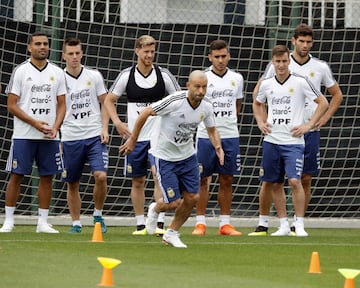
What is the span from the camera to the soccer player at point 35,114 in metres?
14.4

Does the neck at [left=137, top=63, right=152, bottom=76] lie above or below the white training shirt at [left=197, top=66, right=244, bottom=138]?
above

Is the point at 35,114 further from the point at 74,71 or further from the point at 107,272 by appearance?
the point at 107,272

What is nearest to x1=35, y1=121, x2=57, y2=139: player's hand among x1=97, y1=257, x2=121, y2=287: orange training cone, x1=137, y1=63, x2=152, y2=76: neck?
x1=137, y1=63, x2=152, y2=76: neck

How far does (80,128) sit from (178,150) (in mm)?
2204

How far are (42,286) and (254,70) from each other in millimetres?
8505

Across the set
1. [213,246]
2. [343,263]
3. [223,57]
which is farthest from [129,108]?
[343,263]

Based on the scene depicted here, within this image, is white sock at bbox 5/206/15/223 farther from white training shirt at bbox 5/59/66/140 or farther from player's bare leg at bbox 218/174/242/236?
player's bare leg at bbox 218/174/242/236

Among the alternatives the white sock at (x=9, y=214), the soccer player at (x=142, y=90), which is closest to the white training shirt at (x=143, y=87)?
the soccer player at (x=142, y=90)

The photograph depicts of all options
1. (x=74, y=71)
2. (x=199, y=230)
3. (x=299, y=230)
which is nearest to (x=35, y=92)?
(x=74, y=71)

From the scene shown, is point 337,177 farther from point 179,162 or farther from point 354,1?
point 179,162

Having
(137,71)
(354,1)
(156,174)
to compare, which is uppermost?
(354,1)

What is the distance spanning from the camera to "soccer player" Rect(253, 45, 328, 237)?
47.8ft

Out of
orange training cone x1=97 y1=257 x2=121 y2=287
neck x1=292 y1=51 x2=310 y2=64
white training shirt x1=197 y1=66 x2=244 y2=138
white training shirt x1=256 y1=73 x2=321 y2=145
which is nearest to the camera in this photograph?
orange training cone x1=97 y1=257 x2=121 y2=287

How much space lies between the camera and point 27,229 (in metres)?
16.0
